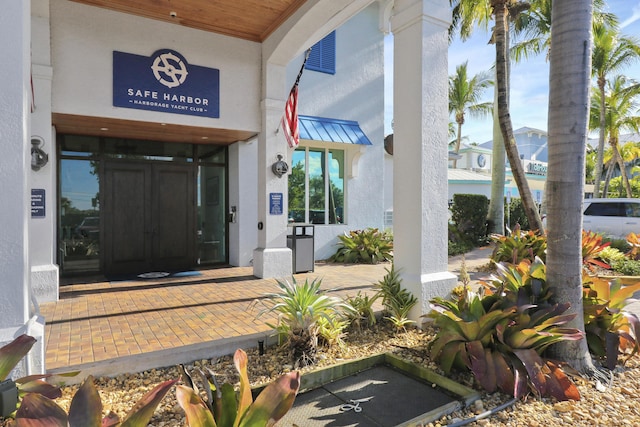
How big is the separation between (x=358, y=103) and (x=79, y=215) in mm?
7669

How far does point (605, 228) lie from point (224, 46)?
44.1 feet

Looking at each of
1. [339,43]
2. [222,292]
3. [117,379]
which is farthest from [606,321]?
[339,43]

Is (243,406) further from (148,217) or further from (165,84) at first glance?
(148,217)

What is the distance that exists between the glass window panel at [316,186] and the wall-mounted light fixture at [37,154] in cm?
641

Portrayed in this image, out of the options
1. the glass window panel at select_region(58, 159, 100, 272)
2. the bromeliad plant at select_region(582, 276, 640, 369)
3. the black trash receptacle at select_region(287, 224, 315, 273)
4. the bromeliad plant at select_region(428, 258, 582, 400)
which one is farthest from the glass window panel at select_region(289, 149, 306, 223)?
the bromeliad plant at select_region(582, 276, 640, 369)

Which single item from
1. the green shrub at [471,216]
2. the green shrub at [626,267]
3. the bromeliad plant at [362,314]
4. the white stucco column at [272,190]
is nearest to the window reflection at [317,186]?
the white stucco column at [272,190]

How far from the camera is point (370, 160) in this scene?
11961 mm

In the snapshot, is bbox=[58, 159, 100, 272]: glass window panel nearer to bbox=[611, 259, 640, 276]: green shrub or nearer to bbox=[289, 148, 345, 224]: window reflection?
bbox=[289, 148, 345, 224]: window reflection

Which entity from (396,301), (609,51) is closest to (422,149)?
(396,301)

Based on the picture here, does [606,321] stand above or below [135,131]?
below

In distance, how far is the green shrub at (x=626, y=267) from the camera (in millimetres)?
8133

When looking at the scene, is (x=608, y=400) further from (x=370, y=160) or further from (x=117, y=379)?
(x=370, y=160)

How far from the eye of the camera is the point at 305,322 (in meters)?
4.04

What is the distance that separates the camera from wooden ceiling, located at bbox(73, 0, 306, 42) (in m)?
6.57
